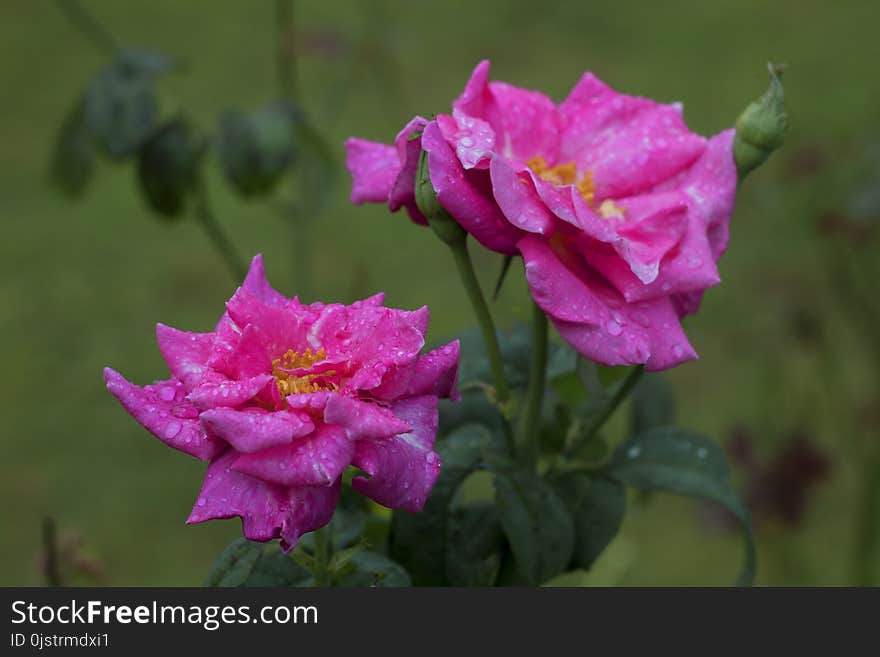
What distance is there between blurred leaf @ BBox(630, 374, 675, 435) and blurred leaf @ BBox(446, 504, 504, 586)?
0.18m

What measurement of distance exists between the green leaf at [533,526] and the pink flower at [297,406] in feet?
0.30

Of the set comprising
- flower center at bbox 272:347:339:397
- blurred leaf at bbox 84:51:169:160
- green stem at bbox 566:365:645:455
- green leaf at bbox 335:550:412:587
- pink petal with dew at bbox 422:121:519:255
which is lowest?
green leaf at bbox 335:550:412:587

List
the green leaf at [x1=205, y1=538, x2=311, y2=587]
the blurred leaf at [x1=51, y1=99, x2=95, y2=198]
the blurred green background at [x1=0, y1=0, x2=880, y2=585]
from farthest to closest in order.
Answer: the blurred green background at [x1=0, y1=0, x2=880, y2=585] < the blurred leaf at [x1=51, y1=99, x2=95, y2=198] < the green leaf at [x1=205, y1=538, x2=311, y2=587]

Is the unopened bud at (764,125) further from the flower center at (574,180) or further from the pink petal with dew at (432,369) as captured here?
the pink petal with dew at (432,369)

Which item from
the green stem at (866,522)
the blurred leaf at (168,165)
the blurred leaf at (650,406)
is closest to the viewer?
the blurred leaf at (650,406)

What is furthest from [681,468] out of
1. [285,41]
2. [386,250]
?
[386,250]

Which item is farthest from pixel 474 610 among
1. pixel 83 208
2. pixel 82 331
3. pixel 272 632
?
pixel 83 208

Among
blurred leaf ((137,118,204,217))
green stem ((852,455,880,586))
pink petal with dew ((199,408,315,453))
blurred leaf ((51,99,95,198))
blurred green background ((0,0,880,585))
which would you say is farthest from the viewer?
blurred green background ((0,0,880,585))

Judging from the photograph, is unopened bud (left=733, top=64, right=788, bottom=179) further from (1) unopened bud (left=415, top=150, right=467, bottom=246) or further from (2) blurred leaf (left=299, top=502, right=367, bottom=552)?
(2) blurred leaf (left=299, top=502, right=367, bottom=552)

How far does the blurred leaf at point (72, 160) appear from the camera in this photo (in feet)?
3.43

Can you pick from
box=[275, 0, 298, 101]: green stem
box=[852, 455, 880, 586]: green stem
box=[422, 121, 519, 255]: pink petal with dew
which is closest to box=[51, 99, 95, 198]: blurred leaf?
box=[275, 0, 298, 101]: green stem

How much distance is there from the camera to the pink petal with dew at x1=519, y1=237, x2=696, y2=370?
478mm

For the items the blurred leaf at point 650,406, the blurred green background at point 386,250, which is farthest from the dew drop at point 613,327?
the blurred green background at point 386,250

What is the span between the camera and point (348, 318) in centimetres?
47
